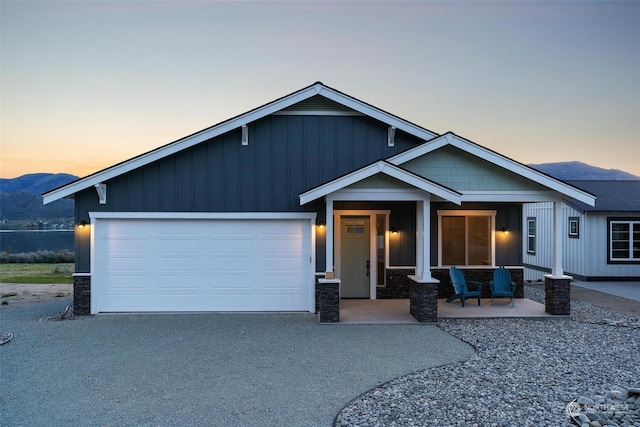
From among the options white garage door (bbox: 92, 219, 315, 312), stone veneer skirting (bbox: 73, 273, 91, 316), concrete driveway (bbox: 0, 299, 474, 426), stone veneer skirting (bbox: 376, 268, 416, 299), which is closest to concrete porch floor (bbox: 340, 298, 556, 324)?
stone veneer skirting (bbox: 376, 268, 416, 299)

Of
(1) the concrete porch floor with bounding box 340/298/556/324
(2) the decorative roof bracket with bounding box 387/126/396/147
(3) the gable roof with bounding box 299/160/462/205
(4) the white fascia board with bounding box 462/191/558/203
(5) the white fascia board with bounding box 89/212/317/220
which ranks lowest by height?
(1) the concrete porch floor with bounding box 340/298/556/324

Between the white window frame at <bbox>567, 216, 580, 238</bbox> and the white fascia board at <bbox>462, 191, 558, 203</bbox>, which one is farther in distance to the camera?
the white window frame at <bbox>567, 216, 580, 238</bbox>

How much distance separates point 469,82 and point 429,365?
40.2 feet

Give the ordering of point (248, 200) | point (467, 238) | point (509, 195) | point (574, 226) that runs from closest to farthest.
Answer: point (509, 195) → point (248, 200) → point (467, 238) → point (574, 226)

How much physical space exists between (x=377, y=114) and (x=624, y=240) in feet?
39.8

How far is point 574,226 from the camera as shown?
17109 millimetres

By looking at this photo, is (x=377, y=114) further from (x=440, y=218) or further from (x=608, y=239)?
(x=608, y=239)

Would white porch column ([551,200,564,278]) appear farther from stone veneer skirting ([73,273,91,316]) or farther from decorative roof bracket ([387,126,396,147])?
stone veneer skirting ([73,273,91,316])

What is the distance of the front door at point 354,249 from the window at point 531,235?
11.7 meters

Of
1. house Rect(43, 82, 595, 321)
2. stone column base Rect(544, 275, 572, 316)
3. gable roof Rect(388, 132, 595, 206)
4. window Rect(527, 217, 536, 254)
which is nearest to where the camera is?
gable roof Rect(388, 132, 595, 206)

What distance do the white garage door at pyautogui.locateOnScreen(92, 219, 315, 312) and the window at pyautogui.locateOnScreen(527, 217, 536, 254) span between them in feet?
45.6

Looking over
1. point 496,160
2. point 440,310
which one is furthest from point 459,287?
point 496,160

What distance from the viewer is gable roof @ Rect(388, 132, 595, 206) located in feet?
32.0

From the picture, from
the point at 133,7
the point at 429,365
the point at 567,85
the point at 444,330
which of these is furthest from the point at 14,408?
the point at 567,85
